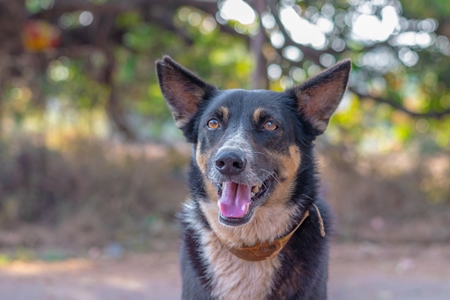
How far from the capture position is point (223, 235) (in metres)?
3.60

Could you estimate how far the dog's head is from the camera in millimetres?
3375

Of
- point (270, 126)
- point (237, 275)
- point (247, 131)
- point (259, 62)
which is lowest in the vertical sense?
point (237, 275)

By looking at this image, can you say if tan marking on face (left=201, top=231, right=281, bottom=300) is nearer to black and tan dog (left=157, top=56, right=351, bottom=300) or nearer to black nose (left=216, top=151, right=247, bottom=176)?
black and tan dog (left=157, top=56, right=351, bottom=300)

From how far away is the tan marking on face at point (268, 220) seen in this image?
360 centimetres

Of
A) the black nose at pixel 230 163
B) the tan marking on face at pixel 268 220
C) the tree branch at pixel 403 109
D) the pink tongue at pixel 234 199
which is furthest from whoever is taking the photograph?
the tree branch at pixel 403 109

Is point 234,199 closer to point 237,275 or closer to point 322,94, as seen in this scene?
point 237,275

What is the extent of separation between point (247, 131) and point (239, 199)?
417 millimetres

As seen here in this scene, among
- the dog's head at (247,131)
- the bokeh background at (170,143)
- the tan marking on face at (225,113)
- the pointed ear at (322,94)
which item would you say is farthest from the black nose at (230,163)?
the bokeh background at (170,143)

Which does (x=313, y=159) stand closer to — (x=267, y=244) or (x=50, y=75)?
(x=267, y=244)

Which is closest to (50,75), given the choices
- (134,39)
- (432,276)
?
(134,39)

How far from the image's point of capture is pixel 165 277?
776 centimetres

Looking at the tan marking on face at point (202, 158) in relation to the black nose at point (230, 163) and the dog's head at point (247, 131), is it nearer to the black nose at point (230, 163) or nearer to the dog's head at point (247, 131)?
the dog's head at point (247, 131)

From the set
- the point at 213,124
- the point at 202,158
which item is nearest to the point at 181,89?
the point at 213,124

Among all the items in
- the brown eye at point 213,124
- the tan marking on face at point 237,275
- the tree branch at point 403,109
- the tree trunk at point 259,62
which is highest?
the tree branch at point 403,109
